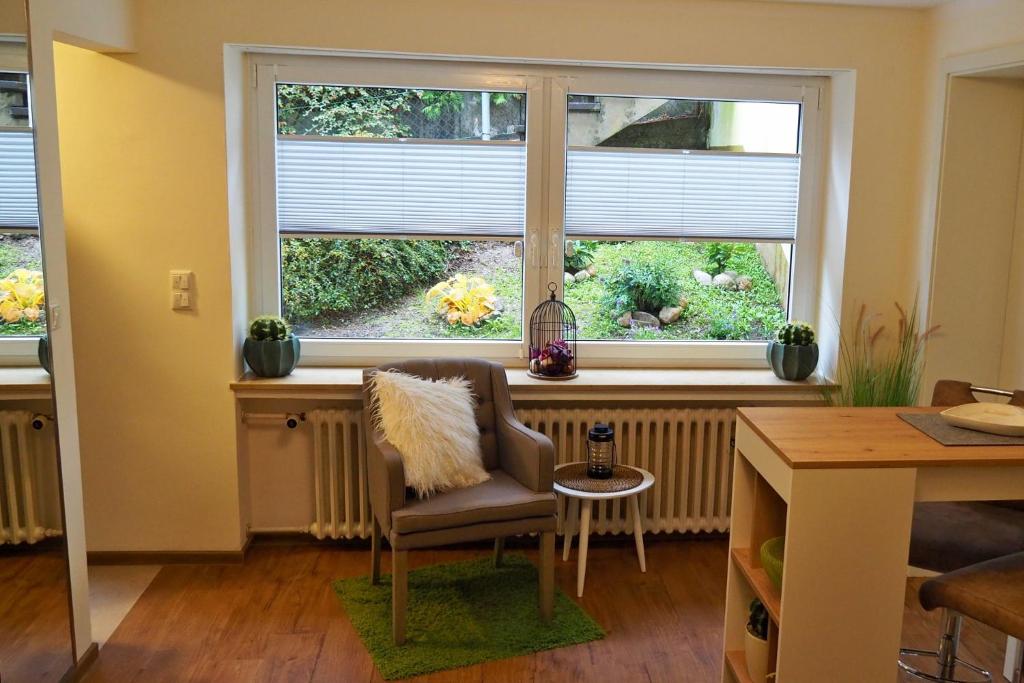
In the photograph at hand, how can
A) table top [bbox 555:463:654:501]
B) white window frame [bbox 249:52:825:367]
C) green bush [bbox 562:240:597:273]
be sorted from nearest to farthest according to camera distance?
table top [bbox 555:463:654:501], white window frame [bbox 249:52:825:367], green bush [bbox 562:240:597:273]

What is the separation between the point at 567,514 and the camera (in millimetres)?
3746

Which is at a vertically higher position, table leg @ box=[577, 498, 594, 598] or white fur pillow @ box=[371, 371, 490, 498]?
white fur pillow @ box=[371, 371, 490, 498]

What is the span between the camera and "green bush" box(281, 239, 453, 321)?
3930mm

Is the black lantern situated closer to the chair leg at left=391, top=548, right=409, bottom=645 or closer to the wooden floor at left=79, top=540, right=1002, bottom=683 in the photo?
the wooden floor at left=79, top=540, right=1002, bottom=683

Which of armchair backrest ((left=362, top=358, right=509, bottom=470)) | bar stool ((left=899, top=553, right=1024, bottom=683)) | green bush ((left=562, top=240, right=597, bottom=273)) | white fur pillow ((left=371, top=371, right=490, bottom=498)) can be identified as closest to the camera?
bar stool ((left=899, top=553, right=1024, bottom=683))

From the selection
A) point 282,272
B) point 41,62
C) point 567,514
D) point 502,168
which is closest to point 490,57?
point 502,168

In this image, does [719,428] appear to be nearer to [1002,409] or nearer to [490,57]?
[1002,409]

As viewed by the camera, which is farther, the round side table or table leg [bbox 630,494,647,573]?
table leg [bbox 630,494,647,573]

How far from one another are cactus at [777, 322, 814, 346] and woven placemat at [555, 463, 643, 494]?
0.93m

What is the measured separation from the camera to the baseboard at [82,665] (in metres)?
2.78

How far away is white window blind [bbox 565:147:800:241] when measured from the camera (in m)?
3.93

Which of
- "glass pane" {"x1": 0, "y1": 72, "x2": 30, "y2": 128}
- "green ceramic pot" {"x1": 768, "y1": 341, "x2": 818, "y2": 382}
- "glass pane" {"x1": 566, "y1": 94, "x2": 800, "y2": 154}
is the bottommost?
"green ceramic pot" {"x1": 768, "y1": 341, "x2": 818, "y2": 382}

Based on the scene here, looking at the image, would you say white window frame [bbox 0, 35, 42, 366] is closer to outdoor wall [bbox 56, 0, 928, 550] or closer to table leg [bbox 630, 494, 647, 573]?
outdoor wall [bbox 56, 0, 928, 550]

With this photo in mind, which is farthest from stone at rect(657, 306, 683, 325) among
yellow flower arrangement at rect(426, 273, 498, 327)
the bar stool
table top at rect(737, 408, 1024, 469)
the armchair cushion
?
the bar stool
